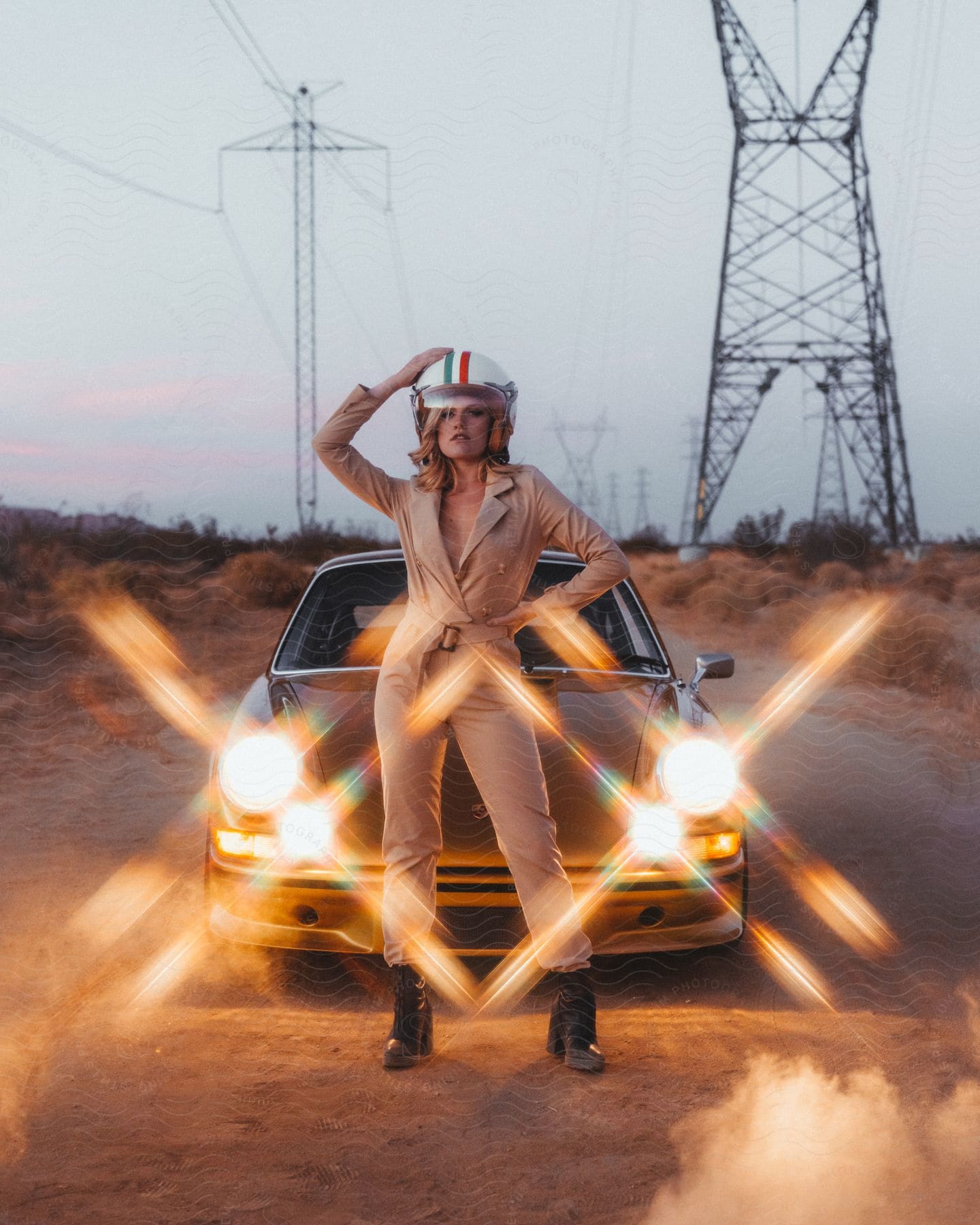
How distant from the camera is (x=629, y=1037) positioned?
3.49 m

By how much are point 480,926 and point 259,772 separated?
0.82 m

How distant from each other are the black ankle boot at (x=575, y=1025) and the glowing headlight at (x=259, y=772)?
1.00 metres

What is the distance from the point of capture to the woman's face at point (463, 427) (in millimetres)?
3447

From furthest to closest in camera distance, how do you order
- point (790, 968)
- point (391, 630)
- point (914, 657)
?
point (914, 657) < point (391, 630) < point (790, 968)

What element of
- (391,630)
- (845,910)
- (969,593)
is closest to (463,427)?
(391,630)

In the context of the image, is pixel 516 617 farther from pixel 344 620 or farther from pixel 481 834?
pixel 344 620

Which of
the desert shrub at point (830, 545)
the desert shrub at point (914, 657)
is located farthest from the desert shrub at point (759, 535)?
the desert shrub at point (914, 657)

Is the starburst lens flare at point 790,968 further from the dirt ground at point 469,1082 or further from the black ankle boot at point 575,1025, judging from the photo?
the black ankle boot at point 575,1025

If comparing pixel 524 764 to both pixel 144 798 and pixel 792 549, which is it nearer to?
pixel 144 798

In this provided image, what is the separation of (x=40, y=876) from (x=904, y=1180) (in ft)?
12.7

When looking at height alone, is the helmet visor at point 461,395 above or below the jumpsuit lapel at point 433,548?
above

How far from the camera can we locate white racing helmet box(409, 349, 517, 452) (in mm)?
3410

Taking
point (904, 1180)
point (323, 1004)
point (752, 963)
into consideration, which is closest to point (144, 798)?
point (323, 1004)

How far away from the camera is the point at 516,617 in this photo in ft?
11.3
